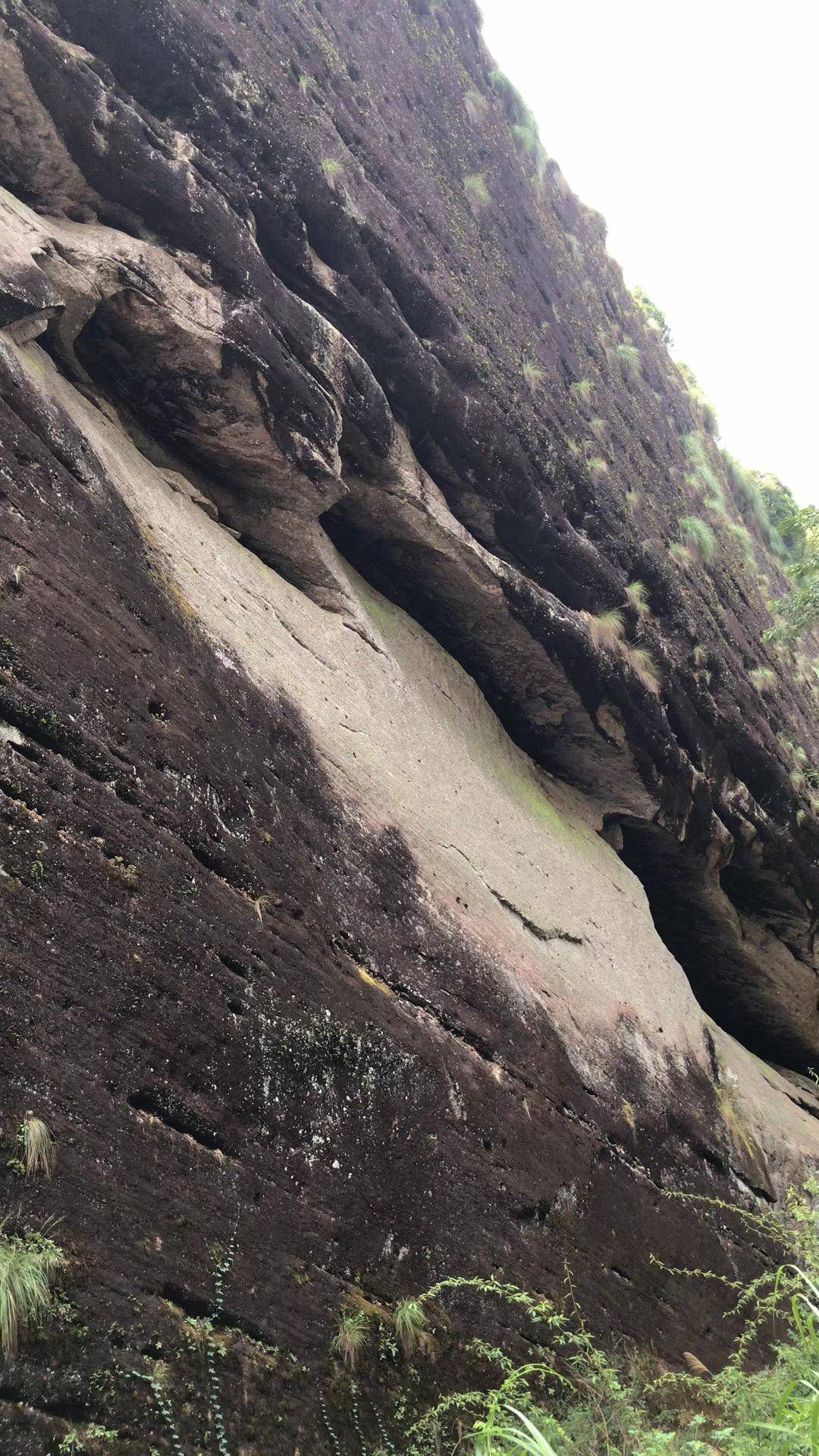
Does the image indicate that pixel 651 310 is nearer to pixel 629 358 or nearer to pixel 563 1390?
pixel 629 358

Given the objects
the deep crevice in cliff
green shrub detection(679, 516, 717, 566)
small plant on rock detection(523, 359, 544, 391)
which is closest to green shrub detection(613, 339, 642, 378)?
green shrub detection(679, 516, 717, 566)

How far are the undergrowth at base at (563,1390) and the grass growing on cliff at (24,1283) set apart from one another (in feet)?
5.32

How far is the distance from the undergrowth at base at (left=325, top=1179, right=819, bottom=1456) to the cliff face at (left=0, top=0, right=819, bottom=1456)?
0.67ft

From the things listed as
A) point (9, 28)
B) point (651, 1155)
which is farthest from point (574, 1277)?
point (9, 28)

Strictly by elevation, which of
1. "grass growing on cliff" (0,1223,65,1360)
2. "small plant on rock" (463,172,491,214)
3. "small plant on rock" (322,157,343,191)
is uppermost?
"small plant on rock" (463,172,491,214)

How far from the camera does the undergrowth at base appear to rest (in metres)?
3.91

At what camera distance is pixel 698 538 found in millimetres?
12312

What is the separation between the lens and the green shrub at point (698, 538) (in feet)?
39.7

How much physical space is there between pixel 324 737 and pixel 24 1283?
136 inches

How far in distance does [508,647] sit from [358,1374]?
5.94m

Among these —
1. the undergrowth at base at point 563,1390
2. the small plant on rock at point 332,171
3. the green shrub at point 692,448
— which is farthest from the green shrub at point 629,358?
the undergrowth at base at point 563,1390

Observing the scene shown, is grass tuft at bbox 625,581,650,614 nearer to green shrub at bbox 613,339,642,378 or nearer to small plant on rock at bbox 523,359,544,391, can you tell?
small plant on rock at bbox 523,359,544,391

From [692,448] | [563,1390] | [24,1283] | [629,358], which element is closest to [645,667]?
[629,358]

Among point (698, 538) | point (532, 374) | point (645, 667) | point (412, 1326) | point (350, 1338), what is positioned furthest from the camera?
point (698, 538)
